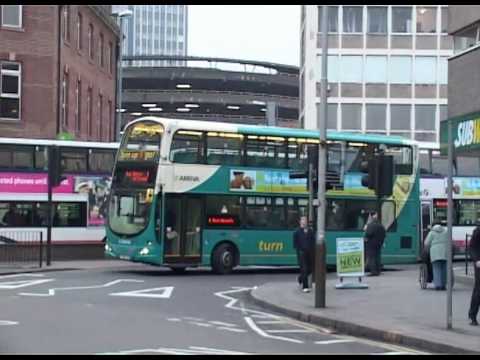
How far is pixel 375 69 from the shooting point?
69125mm

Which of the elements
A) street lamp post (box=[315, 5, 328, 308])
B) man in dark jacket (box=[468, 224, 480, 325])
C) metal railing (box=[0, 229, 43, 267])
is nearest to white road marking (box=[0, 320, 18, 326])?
street lamp post (box=[315, 5, 328, 308])

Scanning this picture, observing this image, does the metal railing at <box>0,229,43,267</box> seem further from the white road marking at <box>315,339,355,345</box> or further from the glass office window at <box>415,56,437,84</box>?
the glass office window at <box>415,56,437,84</box>

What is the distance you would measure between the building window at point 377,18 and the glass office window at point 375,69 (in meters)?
2.57

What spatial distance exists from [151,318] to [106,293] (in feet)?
16.1

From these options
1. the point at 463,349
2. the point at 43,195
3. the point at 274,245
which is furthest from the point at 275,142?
the point at 463,349

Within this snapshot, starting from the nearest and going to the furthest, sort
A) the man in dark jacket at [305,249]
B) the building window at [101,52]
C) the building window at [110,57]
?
the man in dark jacket at [305,249]
the building window at [101,52]
the building window at [110,57]

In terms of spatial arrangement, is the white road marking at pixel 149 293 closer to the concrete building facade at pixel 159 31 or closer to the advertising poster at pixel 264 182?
the advertising poster at pixel 264 182

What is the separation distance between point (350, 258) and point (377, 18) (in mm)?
52304

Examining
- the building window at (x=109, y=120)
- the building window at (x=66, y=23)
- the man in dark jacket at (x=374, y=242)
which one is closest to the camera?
the man in dark jacket at (x=374, y=242)

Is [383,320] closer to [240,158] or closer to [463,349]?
[463,349]

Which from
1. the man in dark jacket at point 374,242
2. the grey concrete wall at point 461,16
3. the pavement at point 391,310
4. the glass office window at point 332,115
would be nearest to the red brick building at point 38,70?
the pavement at point 391,310

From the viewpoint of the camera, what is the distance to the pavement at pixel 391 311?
12438 millimetres

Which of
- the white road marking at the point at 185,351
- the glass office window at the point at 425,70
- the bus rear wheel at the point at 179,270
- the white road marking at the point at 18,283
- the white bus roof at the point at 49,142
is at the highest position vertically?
the glass office window at the point at 425,70

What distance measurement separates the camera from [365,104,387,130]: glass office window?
227 feet
